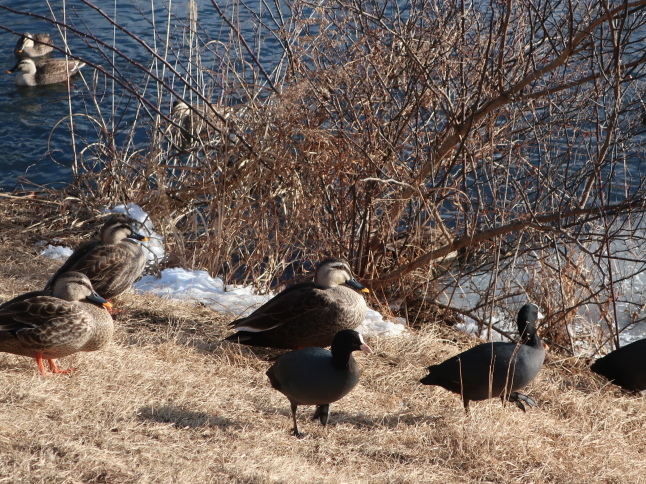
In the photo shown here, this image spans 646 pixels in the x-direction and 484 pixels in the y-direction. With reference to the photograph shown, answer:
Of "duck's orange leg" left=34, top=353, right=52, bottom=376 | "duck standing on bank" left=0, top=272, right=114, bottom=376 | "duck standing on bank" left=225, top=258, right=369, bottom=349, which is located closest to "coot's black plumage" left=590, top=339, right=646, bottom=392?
"duck standing on bank" left=225, top=258, right=369, bottom=349

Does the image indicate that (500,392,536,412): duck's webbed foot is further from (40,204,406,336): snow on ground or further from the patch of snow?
the patch of snow

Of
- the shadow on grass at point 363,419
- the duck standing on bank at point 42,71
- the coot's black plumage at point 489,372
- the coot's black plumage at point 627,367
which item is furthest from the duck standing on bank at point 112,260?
the duck standing on bank at point 42,71

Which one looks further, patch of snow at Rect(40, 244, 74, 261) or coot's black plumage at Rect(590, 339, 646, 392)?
patch of snow at Rect(40, 244, 74, 261)

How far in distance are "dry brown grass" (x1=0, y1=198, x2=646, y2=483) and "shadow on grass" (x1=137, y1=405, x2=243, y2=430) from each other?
1 cm

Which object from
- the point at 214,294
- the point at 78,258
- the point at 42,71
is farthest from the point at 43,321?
the point at 42,71

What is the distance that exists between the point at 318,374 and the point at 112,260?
2695 millimetres

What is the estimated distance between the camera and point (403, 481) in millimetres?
3963

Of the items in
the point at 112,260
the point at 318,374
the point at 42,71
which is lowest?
the point at 42,71

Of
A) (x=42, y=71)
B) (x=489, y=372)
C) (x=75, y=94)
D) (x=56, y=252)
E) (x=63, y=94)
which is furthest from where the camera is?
(x=42, y=71)

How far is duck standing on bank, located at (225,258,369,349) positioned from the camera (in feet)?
18.7

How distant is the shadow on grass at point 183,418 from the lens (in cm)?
432

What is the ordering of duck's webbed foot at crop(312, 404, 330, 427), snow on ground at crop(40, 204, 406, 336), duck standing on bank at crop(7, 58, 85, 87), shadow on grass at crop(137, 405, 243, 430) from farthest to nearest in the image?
1. duck standing on bank at crop(7, 58, 85, 87)
2. snow on ground at crop(40, 204, 406, 336)
3. duck's webbed foot at crop(312, 404, 330, 427)
4. shadow on grass at crop(137, 405, 243, 430)

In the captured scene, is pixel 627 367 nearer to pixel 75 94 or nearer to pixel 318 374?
pixel 318 374

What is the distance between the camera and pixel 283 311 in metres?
5.76
